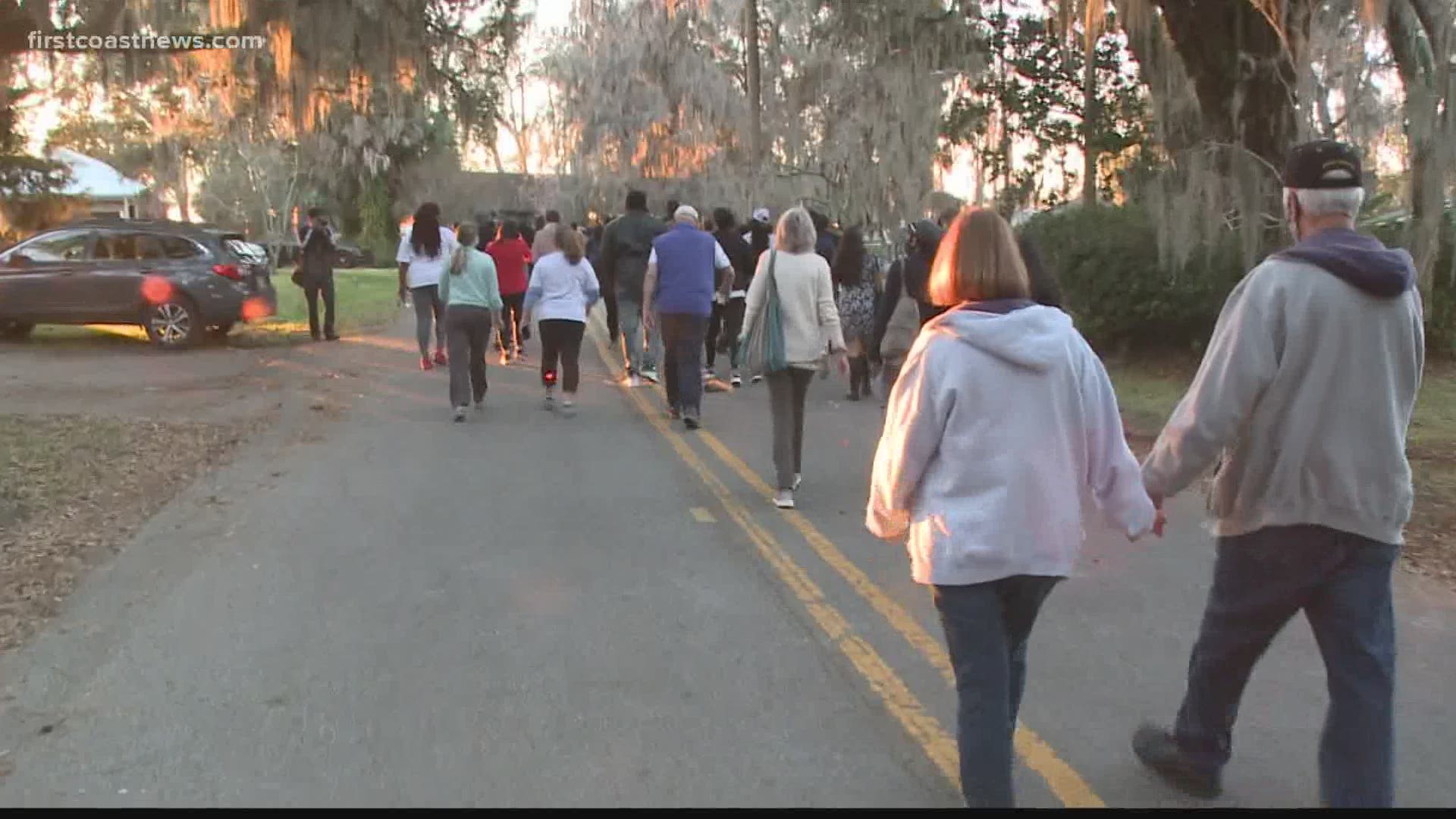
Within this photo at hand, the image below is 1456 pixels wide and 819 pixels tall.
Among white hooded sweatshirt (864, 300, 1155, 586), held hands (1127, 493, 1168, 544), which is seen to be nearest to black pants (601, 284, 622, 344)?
held hands (1127, 493, 1168, 544)

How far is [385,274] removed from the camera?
4672 cm

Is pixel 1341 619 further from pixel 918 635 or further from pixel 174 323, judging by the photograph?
pixel 174 323

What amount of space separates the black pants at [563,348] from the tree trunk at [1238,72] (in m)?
6.09

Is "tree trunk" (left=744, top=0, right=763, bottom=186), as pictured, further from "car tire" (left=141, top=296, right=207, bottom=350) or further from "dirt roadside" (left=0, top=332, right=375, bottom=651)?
"car tire" (left=141, top=296, right=207, bottom=350)

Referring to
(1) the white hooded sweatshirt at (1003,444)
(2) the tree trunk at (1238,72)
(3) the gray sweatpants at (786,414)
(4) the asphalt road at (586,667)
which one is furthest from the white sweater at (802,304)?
(2) the tree trunk at (1238,72)

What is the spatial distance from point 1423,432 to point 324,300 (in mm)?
14362

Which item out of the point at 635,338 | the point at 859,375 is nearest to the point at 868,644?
the point at 859,375

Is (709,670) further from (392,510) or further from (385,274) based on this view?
(385,274)

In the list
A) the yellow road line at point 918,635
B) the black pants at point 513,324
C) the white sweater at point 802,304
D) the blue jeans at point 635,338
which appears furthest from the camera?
the black pants at point 513,324

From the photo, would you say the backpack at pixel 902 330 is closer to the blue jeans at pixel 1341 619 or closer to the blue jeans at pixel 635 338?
the blue jeans at pixel 635 338

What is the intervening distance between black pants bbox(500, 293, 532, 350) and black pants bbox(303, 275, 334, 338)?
2866mm

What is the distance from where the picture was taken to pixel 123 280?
54.7 feet

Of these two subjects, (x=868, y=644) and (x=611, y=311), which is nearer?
(x=868, y=644)

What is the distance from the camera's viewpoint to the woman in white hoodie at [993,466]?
10.8 feet
